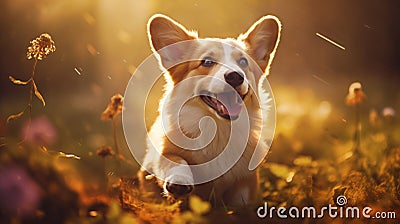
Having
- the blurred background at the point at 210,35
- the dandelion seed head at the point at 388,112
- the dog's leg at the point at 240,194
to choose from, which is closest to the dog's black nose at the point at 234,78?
the dog's leg at the point at 240,194

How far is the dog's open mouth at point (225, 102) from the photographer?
314 cm

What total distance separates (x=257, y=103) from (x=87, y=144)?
4.22 ft

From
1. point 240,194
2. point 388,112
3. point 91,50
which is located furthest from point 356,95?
point 91,50

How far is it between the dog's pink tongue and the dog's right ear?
1.43ft

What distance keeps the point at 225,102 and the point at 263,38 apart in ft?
1.77

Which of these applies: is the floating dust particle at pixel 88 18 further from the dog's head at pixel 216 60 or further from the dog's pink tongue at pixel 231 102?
the dog's pink tongue at pixel 231 102

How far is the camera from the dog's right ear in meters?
3.33

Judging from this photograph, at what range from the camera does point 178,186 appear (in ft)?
9.42

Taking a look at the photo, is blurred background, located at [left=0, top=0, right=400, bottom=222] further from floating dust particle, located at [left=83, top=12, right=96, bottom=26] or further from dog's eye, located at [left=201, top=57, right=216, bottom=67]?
dog's eye, located at [left=201, top=57, right=216, bottom=67]

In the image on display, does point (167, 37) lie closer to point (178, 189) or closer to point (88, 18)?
point (88, 18)

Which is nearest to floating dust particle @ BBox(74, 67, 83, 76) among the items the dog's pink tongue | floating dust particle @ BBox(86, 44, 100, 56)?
floating dust particle @ BBox(86, 44, 100, 56)

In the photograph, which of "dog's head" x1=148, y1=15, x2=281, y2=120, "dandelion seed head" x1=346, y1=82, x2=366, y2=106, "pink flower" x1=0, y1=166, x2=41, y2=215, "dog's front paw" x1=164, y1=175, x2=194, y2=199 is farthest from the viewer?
"dandelion seed head" x1=346, y1=82, x2=366, y2=106

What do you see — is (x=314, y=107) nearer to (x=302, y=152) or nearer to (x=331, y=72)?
(x=331, y=72)

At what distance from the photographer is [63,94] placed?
3.68 m
